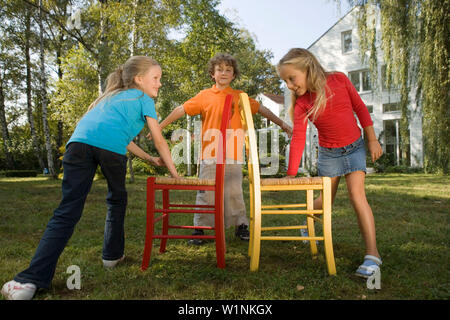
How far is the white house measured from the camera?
51.6 ft

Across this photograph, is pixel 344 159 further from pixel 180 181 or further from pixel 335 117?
pixel 180 181

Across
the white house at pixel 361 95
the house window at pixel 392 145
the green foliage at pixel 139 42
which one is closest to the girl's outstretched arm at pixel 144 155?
the green foliage at pixel 139 42

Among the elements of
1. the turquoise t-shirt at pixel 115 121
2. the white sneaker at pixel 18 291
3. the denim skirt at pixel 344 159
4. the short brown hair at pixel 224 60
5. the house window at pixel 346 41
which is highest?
the house window at pixel 346 41

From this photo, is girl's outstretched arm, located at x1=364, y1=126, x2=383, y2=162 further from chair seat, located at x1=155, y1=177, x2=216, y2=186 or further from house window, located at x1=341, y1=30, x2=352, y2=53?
house window, located at x1=341, y1=30, x2=352, y2=53

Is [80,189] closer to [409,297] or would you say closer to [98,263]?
[98,263]

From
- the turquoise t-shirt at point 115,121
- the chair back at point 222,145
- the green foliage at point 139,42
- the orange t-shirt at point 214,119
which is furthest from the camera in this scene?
the green foliage at point 139,42

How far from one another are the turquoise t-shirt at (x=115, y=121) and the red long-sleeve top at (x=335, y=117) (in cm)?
109

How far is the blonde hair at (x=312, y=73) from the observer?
2.50 meters

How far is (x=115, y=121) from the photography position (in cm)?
240

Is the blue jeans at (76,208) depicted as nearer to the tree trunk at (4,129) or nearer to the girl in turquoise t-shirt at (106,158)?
the girl in turquoise t-shirt at (106,158)

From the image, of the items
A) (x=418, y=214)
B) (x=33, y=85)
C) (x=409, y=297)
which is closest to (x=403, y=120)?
(x=418, y=214)

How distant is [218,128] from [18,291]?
213cm

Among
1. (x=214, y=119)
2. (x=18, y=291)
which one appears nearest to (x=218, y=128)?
(x=214, y=119)

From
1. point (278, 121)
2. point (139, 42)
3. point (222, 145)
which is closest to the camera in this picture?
point (222, 145)
